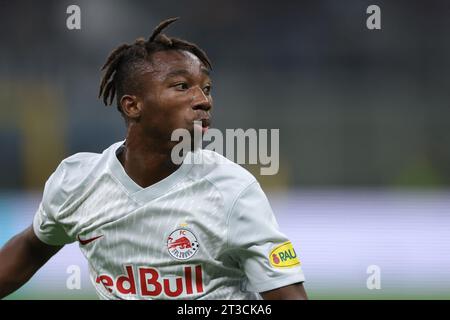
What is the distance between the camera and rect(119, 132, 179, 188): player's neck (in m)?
3.12

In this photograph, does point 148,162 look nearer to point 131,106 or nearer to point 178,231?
point 131,106

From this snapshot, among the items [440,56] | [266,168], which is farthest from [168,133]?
[440,56]

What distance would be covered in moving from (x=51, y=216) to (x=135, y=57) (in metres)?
0.74

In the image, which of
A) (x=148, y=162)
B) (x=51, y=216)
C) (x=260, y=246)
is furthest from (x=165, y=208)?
(x=51, y=216)

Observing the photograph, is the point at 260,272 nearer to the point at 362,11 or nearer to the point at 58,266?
the point at 58,266

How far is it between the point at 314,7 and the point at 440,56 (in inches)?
61.3

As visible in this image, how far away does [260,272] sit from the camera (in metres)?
2.82

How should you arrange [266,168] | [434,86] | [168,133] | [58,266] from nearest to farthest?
[168,133] < [58,266] < [266,168] < [434,86]

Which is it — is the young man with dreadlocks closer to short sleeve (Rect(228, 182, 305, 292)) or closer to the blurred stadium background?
short sleeve (Rect(228, 182, 305, 292))

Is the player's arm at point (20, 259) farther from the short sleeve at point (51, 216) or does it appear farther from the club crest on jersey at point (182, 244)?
the club crest on jersey at point (182, 244)

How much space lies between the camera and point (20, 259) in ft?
11.3

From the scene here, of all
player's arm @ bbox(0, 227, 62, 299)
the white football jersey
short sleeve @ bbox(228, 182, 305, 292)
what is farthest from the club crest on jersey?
player's arm @ bbox(0, 227, 62, 299)

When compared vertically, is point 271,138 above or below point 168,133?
below

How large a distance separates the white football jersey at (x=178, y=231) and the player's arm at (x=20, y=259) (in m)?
0.28
